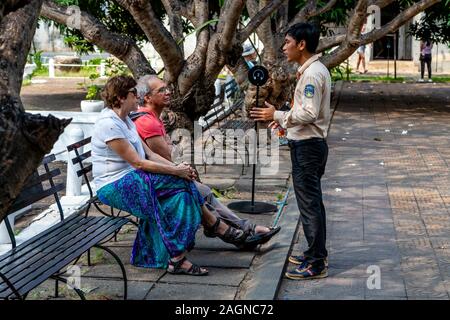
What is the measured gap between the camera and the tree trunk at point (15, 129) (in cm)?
354

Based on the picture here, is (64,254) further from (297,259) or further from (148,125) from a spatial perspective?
(297,259)

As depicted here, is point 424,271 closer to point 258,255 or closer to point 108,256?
point 258,255

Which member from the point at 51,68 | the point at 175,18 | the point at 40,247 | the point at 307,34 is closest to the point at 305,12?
A: the point at 175,18

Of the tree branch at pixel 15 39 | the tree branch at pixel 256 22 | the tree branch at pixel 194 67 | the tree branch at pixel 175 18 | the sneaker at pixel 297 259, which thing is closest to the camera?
the tree branch at pixel 15 39

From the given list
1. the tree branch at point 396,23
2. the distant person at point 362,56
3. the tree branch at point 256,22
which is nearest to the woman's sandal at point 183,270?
the tree branch at point 256,22

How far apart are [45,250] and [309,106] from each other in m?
2.21

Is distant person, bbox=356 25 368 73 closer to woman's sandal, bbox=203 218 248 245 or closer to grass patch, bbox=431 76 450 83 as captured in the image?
grass patch, bbox=431 76 450 83

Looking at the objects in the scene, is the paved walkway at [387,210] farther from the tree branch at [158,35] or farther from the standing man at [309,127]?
the tree branch at [158,35]

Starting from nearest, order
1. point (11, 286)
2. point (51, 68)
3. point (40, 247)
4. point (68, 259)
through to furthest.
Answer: point (11, 286) < point (68, 259) < point (40, 247) < point (51, 68)

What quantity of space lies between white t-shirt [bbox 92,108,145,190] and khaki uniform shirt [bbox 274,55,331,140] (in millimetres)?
1177

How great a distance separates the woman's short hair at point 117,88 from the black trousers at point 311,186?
1371 millimetres

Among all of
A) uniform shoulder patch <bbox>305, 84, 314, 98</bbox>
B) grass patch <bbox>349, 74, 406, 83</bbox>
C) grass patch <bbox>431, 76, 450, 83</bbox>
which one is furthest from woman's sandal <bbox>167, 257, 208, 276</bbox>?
grass patch <bbox>431, 76, 450, 83</bbox>

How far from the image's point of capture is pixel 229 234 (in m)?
7.03

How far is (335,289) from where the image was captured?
6242mm
